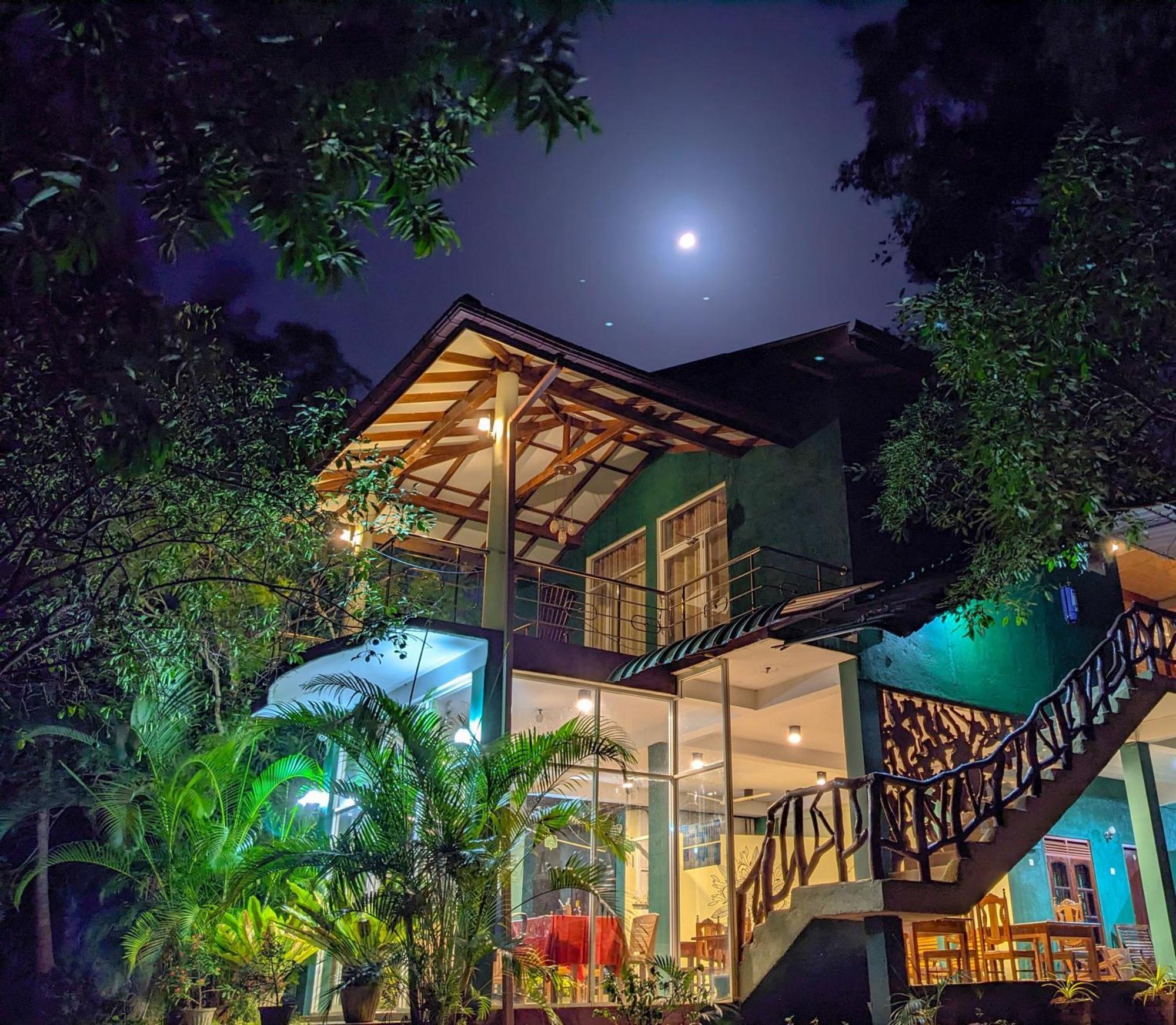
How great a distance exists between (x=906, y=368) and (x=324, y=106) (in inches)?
353

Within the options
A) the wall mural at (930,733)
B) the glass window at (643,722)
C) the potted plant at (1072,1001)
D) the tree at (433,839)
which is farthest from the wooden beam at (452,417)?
the potted plant at (1072,1001)

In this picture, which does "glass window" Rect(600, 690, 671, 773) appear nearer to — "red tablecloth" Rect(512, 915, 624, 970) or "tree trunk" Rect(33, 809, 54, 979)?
"red tablecloth" Rect(512, 915, 624, 970)

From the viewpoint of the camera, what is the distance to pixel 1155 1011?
9.33 m

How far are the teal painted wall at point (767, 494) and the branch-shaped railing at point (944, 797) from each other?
2488mm

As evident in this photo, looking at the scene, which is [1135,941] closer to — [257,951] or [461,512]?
[461,512]

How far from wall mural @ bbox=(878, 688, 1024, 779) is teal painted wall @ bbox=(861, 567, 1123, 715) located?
0.14 m

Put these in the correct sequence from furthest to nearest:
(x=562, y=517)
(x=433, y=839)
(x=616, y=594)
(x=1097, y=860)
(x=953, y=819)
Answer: (x=562, y=517)
(x=616, y=594)
(x=1097, y=860)
(x=953, y=819)
(x=433, y=839)

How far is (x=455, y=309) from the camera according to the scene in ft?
31.6

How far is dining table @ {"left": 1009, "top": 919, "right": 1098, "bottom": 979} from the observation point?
9516mm

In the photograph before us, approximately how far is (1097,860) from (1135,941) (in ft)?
3.80

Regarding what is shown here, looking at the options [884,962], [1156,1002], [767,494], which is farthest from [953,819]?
[767,494]

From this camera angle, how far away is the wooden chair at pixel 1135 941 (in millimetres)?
12102

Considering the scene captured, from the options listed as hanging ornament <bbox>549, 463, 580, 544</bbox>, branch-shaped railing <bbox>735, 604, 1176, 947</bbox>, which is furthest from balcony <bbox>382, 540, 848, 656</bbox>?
branch-shaped railing <bbox>735, 604, 1176, 947</bbox>

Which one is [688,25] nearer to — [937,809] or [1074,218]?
[1074,218]
